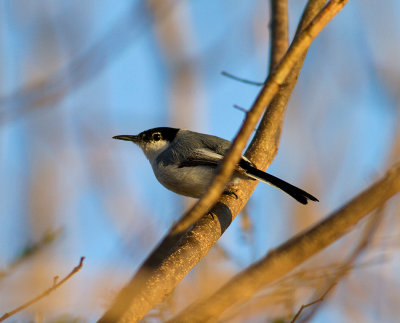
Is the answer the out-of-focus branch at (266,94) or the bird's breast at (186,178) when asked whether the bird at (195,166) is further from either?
the out-of-focus branch at (266,94)

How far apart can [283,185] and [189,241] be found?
2.89 feet

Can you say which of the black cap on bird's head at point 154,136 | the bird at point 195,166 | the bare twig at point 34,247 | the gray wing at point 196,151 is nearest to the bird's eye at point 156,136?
the black cap on bird's head at point 154,136

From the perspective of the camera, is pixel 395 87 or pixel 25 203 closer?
pixel 25 203

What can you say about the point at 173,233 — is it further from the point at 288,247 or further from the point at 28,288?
the point at 28,288

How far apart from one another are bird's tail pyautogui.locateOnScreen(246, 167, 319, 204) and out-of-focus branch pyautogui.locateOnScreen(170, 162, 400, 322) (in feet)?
5.81

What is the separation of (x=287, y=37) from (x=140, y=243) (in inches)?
114

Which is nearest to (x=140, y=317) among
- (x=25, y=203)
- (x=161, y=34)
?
(x=25, y=203)

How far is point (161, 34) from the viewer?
680 cm

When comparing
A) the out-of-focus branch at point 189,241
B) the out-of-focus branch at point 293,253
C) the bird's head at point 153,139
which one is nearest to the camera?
the out-of-focus branch at point 293,253

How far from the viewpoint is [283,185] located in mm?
3480

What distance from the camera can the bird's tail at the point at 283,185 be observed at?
339 centimetres

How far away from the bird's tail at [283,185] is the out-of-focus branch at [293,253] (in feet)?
5.81

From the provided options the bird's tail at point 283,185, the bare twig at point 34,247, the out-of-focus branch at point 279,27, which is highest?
the out-of-focus branch at point 279,27

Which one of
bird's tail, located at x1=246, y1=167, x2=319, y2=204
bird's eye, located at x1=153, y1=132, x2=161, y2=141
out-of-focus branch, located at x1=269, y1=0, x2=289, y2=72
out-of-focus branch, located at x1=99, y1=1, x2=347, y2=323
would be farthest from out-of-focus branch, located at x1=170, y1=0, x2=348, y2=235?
bird's eye, located at x1=153, y1=132, x2=161, y2=141
